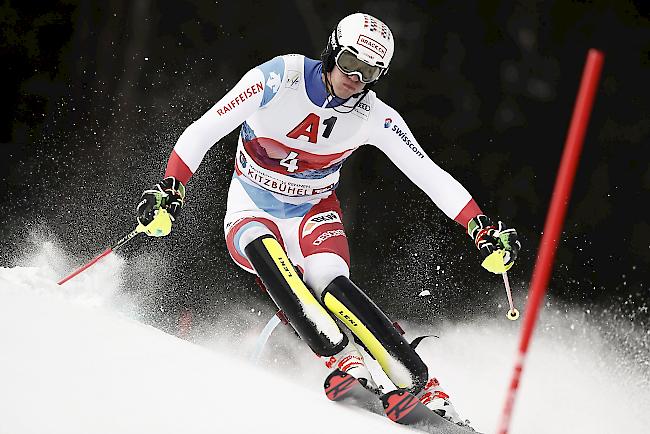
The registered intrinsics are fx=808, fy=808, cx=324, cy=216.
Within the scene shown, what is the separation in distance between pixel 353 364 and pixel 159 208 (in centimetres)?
89

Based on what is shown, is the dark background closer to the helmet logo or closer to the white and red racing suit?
the white and red racing suit

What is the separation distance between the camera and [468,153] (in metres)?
4.76

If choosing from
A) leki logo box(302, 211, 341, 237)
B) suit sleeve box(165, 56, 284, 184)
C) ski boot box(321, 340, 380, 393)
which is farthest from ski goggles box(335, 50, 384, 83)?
ski boot box(321, 340, 380, 393)

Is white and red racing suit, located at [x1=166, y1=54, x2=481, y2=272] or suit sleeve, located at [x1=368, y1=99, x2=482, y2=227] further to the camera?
suit sleeve, located at [x1=368, y1=99, x2=482, y2=227]

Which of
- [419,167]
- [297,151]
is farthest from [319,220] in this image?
[419,167]

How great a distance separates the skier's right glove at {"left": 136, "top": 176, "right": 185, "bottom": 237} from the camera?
2764 millimetres

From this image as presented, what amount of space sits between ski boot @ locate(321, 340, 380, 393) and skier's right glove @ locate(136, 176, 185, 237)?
778mm

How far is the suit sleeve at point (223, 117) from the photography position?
296cm

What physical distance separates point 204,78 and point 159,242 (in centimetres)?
108

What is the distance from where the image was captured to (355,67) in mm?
2912

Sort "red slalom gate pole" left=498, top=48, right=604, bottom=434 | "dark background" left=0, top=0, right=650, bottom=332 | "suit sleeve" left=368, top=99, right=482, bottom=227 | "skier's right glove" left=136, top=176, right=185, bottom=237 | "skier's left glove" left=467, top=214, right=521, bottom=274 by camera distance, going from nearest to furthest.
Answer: "red slalom gate pole" left=498, top=48, right=604, bottom=434
"skier's right glove" left=136, top=176, right=185, bottom=237
"skier's left glove" left=467, top=214, right=521, bottom=274
"suit sleeve" left=368, top=99, right=482, bottom=227
"dark background" left=0, top=0, right=650, bottom=332

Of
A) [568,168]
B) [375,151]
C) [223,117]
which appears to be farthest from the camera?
[375,151]

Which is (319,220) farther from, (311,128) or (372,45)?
(372,45)

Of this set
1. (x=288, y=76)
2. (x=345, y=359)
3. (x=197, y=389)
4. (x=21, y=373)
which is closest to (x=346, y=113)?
(x=288, y=76)
